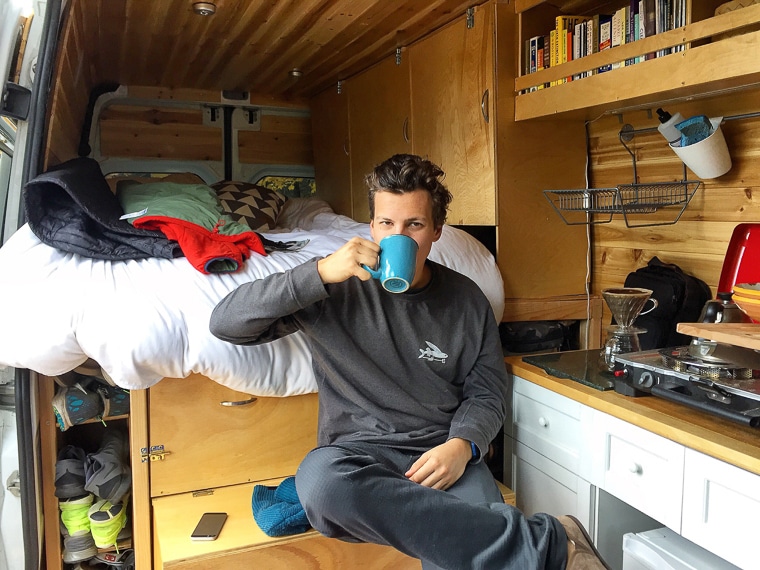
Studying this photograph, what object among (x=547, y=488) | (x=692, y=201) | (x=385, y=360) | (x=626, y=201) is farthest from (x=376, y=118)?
(x=547, y=488)

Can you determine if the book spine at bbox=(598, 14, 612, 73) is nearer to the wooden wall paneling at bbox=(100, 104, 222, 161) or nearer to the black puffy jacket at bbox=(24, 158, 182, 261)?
the black puffy jacket at bbox=(24, 158, 182, 261)

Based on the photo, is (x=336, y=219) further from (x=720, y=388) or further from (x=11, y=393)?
(x=720, y=388)

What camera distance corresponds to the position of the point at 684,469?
1.29 metres

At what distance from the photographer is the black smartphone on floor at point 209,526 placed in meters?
1.43

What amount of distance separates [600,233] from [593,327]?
327mm

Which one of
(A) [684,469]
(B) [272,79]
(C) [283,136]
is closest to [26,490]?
(A) [684,469]

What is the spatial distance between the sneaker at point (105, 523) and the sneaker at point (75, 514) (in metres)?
0.02

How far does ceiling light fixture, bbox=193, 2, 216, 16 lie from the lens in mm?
2207

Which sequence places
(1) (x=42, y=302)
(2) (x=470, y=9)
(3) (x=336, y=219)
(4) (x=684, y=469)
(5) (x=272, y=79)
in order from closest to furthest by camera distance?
(4) (x=684, y=469)
(1) (x=42, y=302)
(2) (x=470, y=9)
(3) (x=336, y=219)
(5) (x=272, y=79)

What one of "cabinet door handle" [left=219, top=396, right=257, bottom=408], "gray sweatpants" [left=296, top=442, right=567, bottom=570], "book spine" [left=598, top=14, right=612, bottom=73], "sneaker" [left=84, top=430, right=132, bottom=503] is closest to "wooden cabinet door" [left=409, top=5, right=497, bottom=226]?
"book spine" [left=598, top=14, right=612, bottom=73]

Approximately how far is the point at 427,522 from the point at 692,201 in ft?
4.10

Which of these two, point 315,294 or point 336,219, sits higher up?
point 336,219

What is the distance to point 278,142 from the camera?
3811mm

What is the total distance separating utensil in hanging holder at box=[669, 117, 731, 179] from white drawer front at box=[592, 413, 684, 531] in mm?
727
